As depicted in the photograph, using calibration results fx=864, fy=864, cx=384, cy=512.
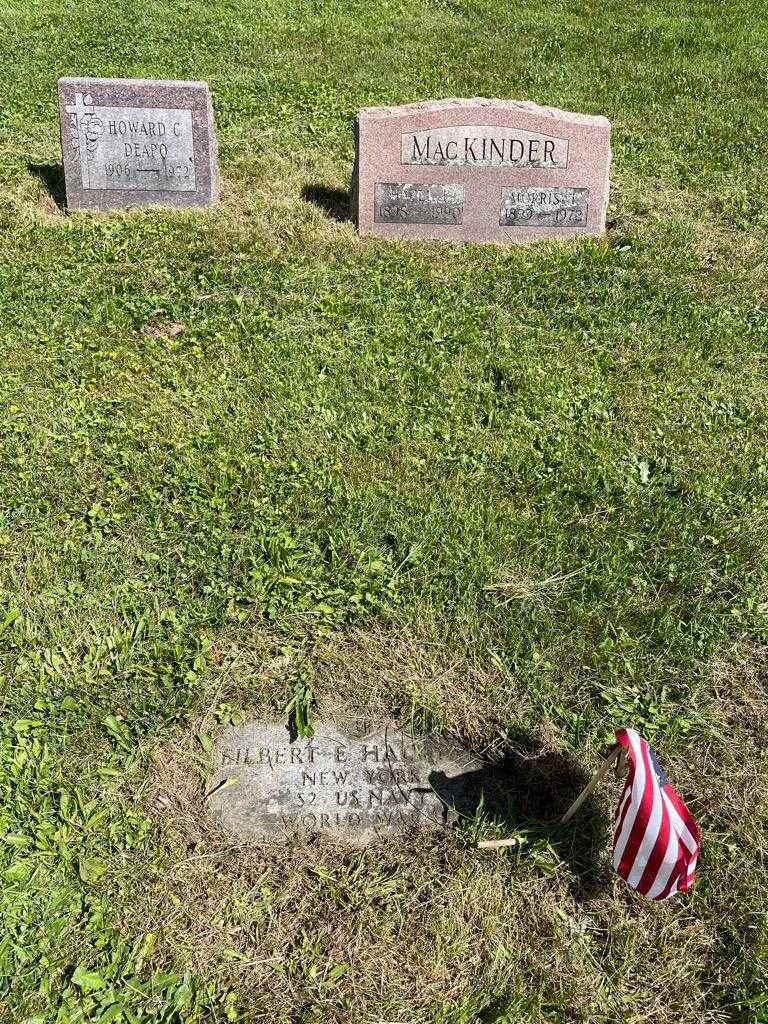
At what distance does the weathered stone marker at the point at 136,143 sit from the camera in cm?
669

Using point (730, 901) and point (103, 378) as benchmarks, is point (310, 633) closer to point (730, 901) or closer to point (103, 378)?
point (730, 901)

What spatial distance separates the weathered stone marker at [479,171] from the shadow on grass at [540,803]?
473cm

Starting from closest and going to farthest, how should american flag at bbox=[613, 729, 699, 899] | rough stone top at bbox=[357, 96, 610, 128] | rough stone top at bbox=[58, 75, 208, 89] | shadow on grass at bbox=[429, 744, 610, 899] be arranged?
american flag at bbox=[613, 729, 699, 899]
shadow on grass at bbox=[429, 744, 610, 899]
rough stone top at bbox=[357, 96, 610, 128]
rough stone top at bbox=[58, 75, 208, 89]

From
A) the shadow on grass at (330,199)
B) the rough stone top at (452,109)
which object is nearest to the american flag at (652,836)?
the rough stone top at (452,109)

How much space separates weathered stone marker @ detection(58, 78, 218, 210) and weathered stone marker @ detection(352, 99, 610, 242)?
1320mm

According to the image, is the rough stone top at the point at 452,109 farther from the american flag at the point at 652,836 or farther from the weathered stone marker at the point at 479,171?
the american flag at the point at 652,836

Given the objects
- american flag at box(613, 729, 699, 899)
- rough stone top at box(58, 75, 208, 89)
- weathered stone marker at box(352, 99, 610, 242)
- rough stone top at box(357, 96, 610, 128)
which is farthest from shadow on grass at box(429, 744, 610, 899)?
rough stone top at box(58, 75, 208, 89)

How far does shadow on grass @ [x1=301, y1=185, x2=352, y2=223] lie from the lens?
281 inches

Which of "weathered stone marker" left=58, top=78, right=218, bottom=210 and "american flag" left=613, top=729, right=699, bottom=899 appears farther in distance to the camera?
"weathered stone marker" left=58, top=78, right=218, bottom=210

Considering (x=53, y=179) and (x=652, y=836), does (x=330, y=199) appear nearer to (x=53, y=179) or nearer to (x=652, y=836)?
(x=53, y=179)

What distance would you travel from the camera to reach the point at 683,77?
35.3 feet

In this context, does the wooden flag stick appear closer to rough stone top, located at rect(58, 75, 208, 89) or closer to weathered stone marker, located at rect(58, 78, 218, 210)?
weathered stone marker, located at rect(58, 78, 218, 210)

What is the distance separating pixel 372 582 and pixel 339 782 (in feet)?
3.07

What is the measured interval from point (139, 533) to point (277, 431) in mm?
984
